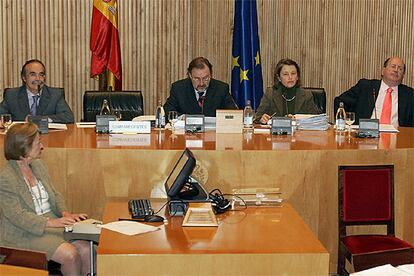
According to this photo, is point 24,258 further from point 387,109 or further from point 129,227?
point 387,109

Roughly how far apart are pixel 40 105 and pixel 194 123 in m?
1.50

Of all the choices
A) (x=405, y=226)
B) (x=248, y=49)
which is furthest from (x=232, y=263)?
(x=248, y=49)

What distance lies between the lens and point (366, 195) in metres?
4.27

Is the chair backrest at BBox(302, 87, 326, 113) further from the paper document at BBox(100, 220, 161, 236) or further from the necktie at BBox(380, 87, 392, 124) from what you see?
the paper document at BBox(100, 220, 161, 236)

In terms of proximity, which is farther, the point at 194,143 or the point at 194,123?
the point at 194,123

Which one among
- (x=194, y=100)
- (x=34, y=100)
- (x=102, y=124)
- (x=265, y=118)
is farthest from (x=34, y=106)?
(x=265, y=118)

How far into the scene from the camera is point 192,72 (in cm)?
614

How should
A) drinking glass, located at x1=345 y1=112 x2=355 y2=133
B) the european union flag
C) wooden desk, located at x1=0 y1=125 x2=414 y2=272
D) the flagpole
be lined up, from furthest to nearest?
the european union flag < the flagpole < drinking glass, located at x1=345 y1=112 x2=355 y2=133 < wooden desk, located at x1=0 y1=125 x2=414 y2=272

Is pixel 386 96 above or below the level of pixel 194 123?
above

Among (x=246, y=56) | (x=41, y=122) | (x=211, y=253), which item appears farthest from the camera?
(x=246, y=56)

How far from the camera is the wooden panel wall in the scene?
24.9 feet

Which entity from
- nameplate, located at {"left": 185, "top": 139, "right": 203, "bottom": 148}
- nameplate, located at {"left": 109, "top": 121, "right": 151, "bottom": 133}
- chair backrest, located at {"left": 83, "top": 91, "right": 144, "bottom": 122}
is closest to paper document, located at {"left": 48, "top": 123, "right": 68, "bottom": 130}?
nameplate, located at {"left": 109, "top": 121, "right": 151, "bottom": 133}

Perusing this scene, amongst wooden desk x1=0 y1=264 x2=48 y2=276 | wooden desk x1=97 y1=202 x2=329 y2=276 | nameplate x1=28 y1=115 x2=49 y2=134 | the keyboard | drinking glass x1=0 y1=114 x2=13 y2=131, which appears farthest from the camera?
drinking glass x1=0 y1=114 x2=13 y2=131

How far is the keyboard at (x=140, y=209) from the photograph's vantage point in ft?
11.7
